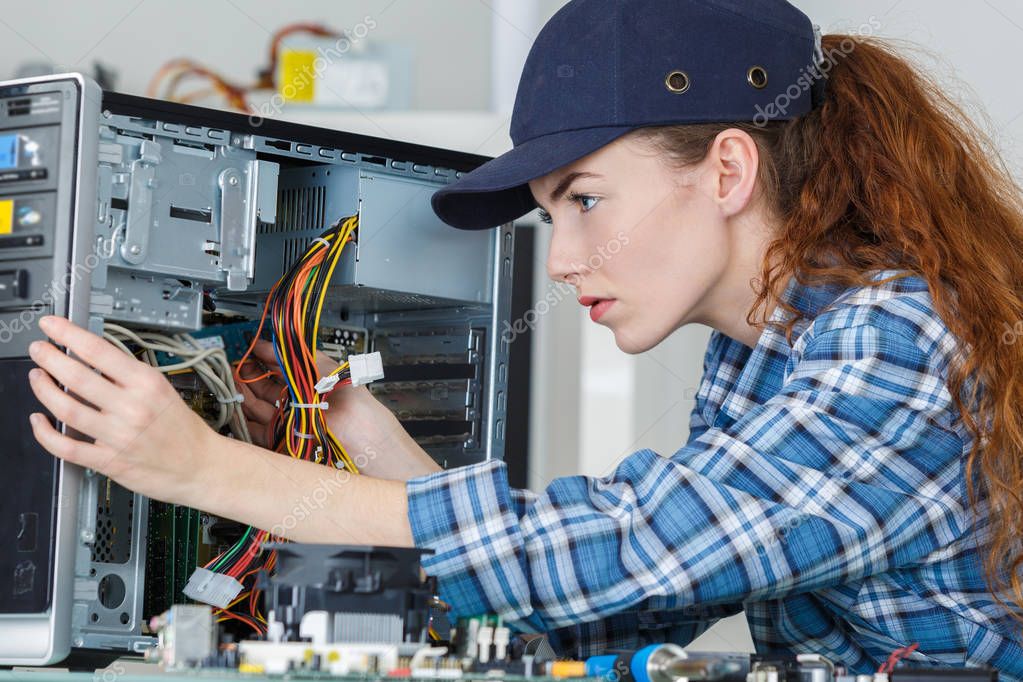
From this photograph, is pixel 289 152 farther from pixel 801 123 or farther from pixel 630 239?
pixel 801 123

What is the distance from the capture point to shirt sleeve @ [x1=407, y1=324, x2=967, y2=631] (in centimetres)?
88

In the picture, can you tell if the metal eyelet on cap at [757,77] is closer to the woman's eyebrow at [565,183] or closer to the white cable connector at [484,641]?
the woman's eyebrow at [565,183]

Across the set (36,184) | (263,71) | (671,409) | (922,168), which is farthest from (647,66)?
(263,71)

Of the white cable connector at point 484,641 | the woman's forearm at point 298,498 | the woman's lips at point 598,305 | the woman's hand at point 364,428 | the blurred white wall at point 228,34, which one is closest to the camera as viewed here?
the white cable connector at point 484,641

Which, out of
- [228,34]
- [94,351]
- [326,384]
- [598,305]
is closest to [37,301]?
[94,351]

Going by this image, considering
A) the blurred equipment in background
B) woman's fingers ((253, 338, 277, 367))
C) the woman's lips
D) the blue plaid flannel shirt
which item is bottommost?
the blue plaid flannel shirt

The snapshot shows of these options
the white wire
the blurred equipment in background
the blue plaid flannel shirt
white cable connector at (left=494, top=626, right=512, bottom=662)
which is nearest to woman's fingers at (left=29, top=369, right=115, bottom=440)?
the white wire

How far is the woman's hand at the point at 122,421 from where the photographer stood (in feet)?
3.04

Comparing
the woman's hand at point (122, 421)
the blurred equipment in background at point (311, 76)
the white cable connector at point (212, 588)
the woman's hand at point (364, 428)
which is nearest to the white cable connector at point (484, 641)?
the woman's hand at point (122, 421)

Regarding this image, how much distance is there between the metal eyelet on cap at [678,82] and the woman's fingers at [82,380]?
1.79ft

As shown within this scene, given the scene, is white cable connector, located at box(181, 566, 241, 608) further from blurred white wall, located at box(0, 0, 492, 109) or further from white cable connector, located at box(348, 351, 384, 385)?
blurred white wall, located at box(0, 0, 492, 109)

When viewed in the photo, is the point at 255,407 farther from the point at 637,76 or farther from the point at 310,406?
the point at 637,76

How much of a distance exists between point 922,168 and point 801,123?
0.13 meters

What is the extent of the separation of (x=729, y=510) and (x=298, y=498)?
33 cm
